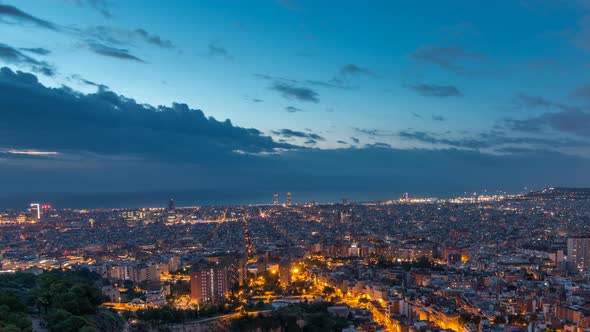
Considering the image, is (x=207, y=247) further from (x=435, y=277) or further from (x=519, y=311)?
(x=519, y=311)

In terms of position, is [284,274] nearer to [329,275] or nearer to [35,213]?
[329,275]

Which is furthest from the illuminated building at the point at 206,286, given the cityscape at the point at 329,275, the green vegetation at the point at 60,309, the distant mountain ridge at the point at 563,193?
the distant mountain ridge at the point at 563,193

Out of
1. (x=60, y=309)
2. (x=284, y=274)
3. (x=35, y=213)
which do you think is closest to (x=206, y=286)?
(x=284, y=274)

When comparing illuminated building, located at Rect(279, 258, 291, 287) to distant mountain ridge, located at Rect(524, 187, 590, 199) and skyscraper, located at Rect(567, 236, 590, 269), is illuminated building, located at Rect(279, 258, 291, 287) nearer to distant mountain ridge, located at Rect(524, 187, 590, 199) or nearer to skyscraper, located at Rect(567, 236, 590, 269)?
skyscraper, located at Rect(567, 236, 590, 269)

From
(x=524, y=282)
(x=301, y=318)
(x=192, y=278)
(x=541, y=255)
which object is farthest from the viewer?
(x=541, y=255)

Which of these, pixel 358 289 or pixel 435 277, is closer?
pixel 358 289

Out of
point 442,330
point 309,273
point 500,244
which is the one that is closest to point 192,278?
point 309,273

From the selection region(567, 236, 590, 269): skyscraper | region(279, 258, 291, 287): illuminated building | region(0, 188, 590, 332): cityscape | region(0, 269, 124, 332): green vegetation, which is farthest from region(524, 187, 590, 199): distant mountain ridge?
region(0, 269, 124, 332): green vegetation

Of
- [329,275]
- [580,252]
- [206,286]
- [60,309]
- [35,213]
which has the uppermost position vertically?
[60,309]
